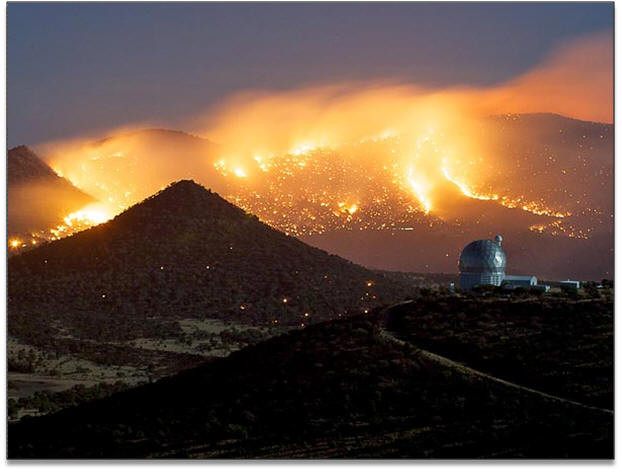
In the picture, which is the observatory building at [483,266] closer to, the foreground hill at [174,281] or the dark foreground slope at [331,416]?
the dark foreground slope at [331,416]

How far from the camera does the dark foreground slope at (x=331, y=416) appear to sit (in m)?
32.2

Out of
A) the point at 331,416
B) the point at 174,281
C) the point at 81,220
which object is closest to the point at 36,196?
the point at 81,220

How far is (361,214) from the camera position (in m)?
112

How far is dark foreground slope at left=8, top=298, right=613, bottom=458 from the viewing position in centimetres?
3222

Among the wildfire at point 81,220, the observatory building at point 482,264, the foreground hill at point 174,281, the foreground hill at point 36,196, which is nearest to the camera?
the observatory building at point 482,264

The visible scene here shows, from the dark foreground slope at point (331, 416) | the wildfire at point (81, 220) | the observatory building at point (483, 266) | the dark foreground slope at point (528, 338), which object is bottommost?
the dark foreground slope at point (331, 416)

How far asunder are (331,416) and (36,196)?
9533 centimetres

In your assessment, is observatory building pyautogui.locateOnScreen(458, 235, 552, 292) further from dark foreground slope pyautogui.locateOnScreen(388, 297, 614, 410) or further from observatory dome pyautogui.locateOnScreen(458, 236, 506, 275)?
dark foreground slope pyautogui.locateOnScreen(388, 297, 614, 410)

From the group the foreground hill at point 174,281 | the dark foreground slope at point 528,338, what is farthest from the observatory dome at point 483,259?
the foreground hill at point 174,281

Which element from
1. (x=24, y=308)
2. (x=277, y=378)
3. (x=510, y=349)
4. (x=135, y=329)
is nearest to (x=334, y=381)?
(x=277, y=378)

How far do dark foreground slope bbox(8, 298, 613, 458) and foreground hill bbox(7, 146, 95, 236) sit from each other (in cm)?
8193

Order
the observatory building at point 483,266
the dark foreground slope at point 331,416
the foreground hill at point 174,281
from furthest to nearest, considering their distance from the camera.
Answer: the foreground hill at point 174,281 → the observatory building at point 483,266 → the dark foreground slope at point 331,416

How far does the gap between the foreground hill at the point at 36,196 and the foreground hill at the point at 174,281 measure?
937cm

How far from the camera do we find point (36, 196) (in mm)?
124875
